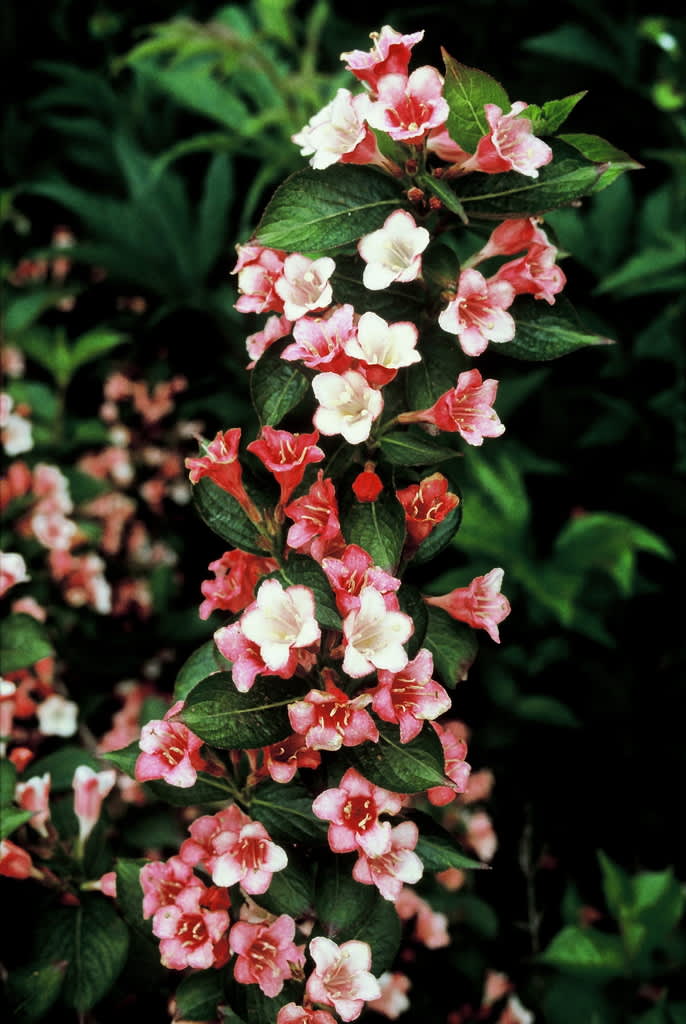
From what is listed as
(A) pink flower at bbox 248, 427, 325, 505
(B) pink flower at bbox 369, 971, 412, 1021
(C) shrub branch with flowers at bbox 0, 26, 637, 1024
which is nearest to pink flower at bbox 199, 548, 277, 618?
(C) shrub branch with flowers at bbox 0, 26, 637, 1024

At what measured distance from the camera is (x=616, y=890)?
4.40 ft

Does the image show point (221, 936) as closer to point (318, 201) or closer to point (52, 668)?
point (318, 201)

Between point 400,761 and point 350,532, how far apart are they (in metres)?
0.18

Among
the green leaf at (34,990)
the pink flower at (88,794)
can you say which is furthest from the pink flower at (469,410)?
the green leaf at (34,990)

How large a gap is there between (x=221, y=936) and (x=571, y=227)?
1.71m

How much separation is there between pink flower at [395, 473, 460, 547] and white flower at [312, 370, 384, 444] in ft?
0.27

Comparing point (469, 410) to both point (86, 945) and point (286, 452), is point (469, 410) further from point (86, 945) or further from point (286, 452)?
point (86, 945)

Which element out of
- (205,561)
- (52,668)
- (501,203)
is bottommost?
(205,561)

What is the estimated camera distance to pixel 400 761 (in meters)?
0.70

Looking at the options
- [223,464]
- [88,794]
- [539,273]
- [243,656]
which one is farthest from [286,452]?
[88,794]

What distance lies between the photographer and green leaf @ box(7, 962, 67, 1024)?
34.9 inches

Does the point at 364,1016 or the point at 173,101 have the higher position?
the point at 173,101

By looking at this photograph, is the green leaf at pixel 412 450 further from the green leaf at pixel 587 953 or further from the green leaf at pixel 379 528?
the green leaf at pixel 587 953

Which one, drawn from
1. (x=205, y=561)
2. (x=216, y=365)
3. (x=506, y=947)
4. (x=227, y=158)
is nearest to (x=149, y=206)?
(x=227, y=158)
